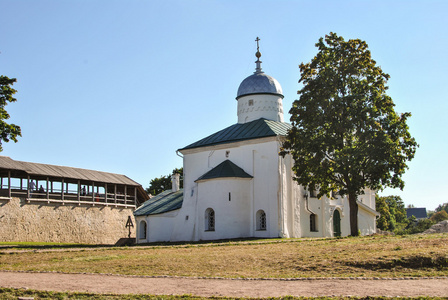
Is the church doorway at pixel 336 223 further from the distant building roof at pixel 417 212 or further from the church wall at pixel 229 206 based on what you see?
the distant building roof at pixel 417 212

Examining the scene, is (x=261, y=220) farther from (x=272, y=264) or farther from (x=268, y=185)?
(x=272, y=264)

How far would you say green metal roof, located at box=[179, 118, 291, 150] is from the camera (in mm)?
31608

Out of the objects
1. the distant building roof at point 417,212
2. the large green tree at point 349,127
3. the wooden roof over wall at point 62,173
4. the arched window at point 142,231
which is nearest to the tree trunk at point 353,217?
the large green tree at point 349,127

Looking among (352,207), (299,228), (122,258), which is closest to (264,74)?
(299,228)

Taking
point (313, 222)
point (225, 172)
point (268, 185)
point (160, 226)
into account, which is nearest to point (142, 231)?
point (160, 226)

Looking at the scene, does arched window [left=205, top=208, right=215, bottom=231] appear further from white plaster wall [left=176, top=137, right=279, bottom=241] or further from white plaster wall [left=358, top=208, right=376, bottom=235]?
white plaster wall [left=358, top=208, right=376, bottom=235]

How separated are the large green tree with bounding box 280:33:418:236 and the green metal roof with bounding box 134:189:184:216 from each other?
1156 cm

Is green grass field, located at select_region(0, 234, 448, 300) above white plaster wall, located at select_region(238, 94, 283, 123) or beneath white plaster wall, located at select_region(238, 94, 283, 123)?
beneath

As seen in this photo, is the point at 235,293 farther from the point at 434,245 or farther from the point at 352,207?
the point at 352,207

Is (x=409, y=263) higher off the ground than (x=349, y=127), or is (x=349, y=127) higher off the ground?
(x=349, y=127)

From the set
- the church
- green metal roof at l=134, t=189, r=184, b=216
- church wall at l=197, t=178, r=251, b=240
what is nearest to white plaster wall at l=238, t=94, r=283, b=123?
the church

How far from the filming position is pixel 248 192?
3112 centimetres

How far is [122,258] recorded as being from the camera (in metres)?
18.0

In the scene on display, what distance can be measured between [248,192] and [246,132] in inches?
150
